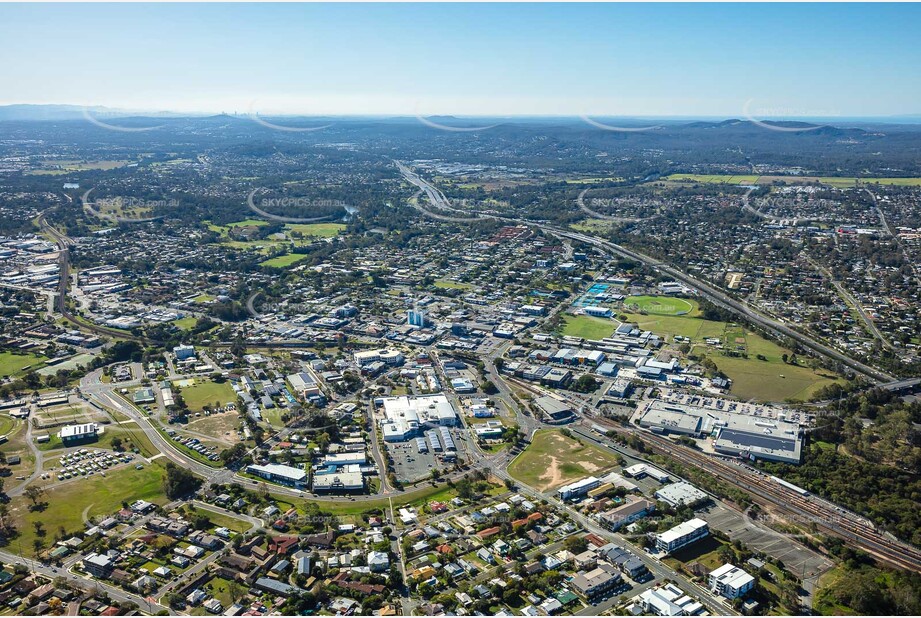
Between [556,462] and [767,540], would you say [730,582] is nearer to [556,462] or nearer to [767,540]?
[767,540]

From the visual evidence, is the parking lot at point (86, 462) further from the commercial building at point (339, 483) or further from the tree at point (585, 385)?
the tree at point (585, 385)

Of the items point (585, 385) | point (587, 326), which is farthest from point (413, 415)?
point (587, 326)

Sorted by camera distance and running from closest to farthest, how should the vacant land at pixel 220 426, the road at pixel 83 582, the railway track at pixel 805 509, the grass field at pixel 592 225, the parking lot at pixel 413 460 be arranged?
1. the road at pixel 83 582
2. the railway track at pixel 805 509
3. the parking lot at pixel 413 460
4. the vacant land at pixel 220 426
5. the grass field at pixel 592 225

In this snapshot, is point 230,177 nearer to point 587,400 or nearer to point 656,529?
point 587,400

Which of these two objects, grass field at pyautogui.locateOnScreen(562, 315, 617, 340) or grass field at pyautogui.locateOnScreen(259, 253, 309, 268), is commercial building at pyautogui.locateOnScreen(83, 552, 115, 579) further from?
grass field at pyautogui.locateOnScreen(259, 253, 309, 268)

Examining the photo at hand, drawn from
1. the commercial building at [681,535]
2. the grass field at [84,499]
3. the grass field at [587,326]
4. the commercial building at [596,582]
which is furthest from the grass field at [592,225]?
the commercial building at [596,582]

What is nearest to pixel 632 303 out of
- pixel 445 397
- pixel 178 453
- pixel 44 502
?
pixel 445 397

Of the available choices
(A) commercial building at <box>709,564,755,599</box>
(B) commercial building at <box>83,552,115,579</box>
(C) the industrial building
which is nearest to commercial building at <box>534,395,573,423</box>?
(C) the industrial building
